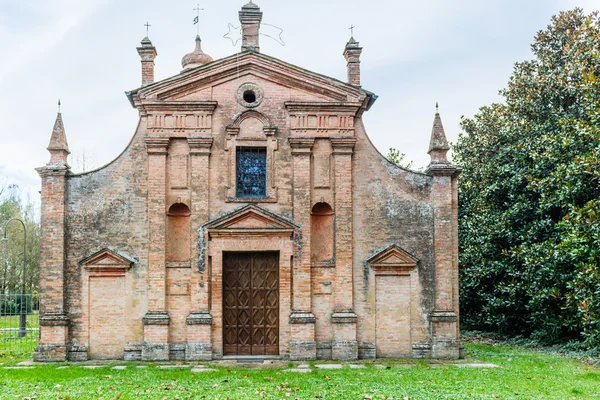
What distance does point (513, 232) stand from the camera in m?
19.7

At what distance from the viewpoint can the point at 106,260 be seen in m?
14.9

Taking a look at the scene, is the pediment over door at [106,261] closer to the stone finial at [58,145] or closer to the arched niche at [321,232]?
the stone finial at [58,145]

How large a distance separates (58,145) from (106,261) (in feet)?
11.0

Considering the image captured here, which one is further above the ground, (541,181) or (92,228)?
(541,181)

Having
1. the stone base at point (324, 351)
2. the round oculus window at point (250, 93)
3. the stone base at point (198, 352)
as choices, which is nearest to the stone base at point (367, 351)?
the stone base at point (324, 351)

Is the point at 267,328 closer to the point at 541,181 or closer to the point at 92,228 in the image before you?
the point at 92,228

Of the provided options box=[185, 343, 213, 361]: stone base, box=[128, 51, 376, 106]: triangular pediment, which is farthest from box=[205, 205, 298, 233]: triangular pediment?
box=[128, 51, 376, 106]: triangular pediment

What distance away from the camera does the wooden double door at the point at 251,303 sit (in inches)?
595

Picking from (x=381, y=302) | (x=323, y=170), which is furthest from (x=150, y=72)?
(x=381, y=302)

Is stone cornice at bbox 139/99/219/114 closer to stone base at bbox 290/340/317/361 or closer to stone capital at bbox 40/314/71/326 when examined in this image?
stone capital at bbox 40/314/71/326

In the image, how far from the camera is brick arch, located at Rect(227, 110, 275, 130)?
15422 mm

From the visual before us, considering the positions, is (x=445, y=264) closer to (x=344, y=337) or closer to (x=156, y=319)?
(x=344, y=337)

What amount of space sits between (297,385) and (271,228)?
4720 mm

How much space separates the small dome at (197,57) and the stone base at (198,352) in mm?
11933
